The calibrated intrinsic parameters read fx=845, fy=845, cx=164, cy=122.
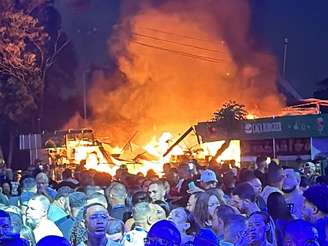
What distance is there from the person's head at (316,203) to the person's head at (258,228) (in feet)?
2.56

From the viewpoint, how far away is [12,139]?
3972cm

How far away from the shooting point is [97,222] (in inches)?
257

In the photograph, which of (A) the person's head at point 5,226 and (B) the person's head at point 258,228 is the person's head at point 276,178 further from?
(A) the person's head at point 5,226

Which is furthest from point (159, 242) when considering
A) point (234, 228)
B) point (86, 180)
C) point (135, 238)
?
point (86, 180)

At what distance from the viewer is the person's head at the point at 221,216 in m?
6.26

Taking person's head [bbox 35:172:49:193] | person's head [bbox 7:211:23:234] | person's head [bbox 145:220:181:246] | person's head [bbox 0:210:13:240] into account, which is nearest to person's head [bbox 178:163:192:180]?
person's head [bbox 35:172:49:193]

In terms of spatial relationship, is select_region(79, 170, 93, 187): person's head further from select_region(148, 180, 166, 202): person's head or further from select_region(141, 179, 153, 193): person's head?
select_region(148, 180, 166, 202): person's head

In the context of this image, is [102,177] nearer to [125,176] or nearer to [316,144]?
[125,176]

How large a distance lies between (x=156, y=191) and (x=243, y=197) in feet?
4.80

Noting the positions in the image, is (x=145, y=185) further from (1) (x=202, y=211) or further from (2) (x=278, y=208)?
(2) (x=278, y=208)

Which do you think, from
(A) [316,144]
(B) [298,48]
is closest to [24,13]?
(B) [298,48]

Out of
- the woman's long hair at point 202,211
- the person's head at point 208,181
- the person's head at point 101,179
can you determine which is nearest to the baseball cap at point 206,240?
the woman's long hair at point 202,211

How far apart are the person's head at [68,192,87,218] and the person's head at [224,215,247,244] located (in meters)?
2.16

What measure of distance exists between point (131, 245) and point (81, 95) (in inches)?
1474
